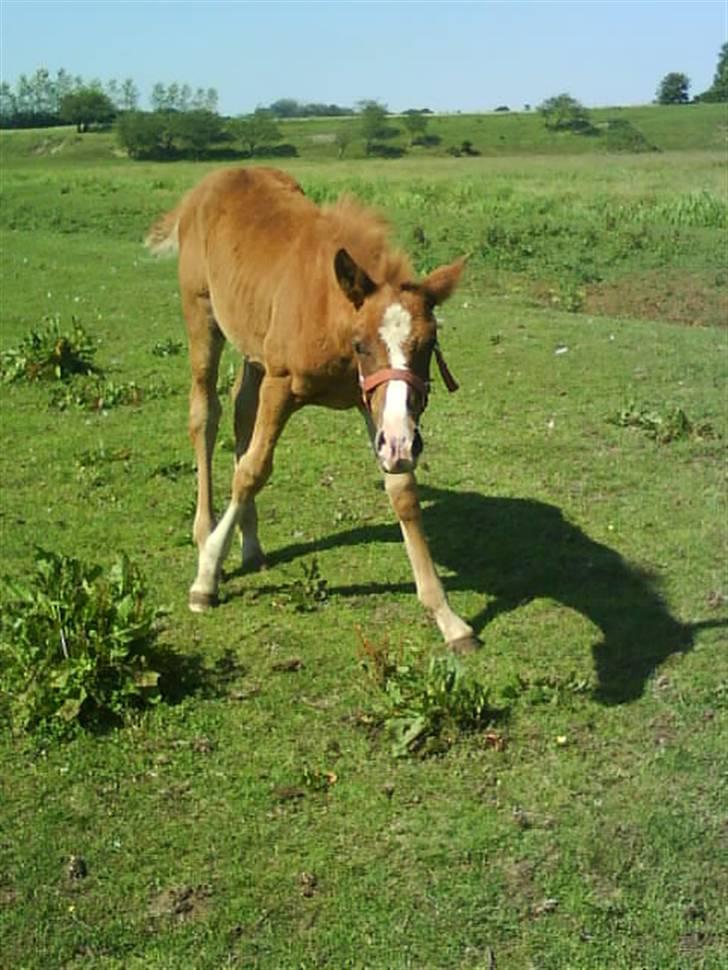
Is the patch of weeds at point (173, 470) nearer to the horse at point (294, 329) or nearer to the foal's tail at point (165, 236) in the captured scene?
the horse at point (294, 329)

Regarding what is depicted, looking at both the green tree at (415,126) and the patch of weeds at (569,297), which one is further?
the green tree at (415,126)

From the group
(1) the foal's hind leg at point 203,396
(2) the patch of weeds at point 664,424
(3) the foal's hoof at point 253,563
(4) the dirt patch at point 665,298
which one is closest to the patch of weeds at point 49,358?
(1) the foal's hind leg at point 203,396

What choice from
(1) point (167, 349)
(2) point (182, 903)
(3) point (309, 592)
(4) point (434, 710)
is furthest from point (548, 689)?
(1) point (167, 349)

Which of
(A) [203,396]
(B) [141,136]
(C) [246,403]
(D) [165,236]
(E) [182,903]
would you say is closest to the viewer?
(E) [182,903]

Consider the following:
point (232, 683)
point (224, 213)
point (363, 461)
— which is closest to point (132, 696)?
point (232, 683)

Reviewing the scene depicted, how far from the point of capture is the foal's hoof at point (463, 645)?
589 centimetres

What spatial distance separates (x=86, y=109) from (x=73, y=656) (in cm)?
9760

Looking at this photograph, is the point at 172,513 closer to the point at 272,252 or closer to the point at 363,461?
the point at 363,461

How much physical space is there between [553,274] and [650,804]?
14.5 meters

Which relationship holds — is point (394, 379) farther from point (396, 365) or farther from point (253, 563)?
point (253, 563)

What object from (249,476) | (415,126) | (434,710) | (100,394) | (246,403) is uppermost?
(415,126)

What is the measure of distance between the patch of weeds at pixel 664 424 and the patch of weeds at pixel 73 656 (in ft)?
17.8

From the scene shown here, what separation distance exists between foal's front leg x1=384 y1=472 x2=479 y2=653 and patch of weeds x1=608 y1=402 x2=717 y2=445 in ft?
13.2

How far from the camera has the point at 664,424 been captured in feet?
31.3
